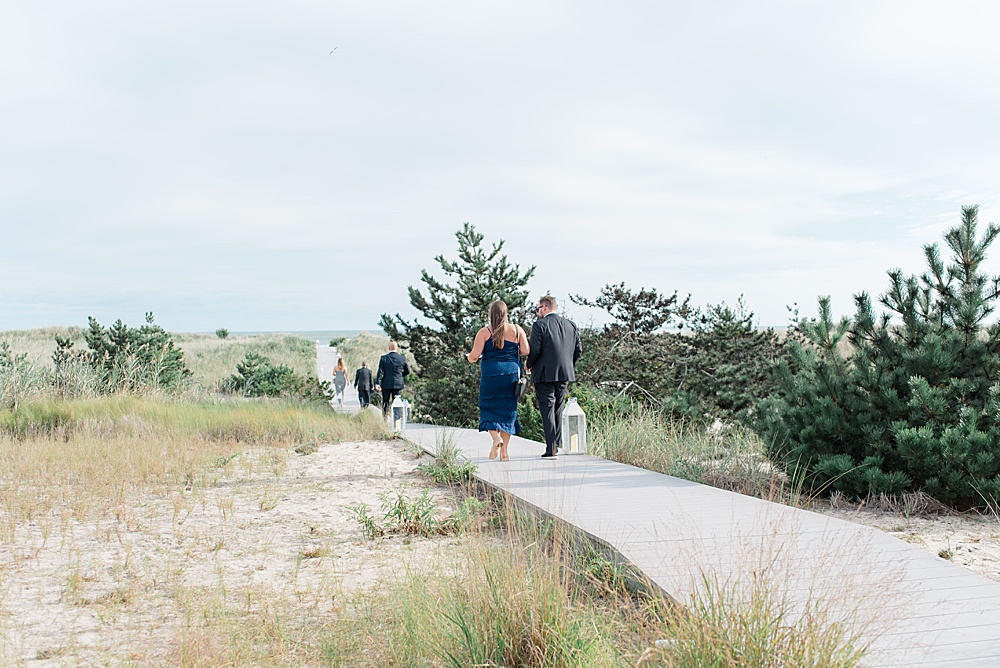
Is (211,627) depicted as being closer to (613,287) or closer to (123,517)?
(123,517)

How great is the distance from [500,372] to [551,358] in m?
0.71

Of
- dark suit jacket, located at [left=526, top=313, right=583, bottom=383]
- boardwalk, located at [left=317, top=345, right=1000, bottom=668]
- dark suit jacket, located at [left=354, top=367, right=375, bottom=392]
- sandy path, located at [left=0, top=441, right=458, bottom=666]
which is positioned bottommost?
sandy path, located at [left=0, top=441, right=458, bottom=666]

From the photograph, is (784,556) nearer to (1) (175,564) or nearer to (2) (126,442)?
(1) (175,564)

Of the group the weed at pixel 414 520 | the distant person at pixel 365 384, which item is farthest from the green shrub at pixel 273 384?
the weed at pixel 414 520

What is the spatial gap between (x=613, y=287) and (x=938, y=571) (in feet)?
33.7

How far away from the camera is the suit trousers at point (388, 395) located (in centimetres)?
1611

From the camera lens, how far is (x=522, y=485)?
299 inches

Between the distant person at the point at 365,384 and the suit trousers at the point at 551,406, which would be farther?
the distant person at the point at 365,384

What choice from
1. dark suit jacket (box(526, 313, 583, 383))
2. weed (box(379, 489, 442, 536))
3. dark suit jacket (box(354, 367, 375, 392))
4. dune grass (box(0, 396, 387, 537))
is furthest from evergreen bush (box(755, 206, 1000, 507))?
dark suit jacket (box(354, 367, 375, 392))

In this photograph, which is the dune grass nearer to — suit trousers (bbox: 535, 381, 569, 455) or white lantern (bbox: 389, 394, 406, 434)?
white lantern (bbox: 389, 394, 406, 434)

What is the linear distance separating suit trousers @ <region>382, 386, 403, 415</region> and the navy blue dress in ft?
22.0

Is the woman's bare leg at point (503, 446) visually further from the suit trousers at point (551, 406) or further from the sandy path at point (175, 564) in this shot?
the sandy path at point (175, 564)

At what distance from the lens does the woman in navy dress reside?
9375mm

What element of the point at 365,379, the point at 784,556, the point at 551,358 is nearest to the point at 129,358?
the point at 365,379
